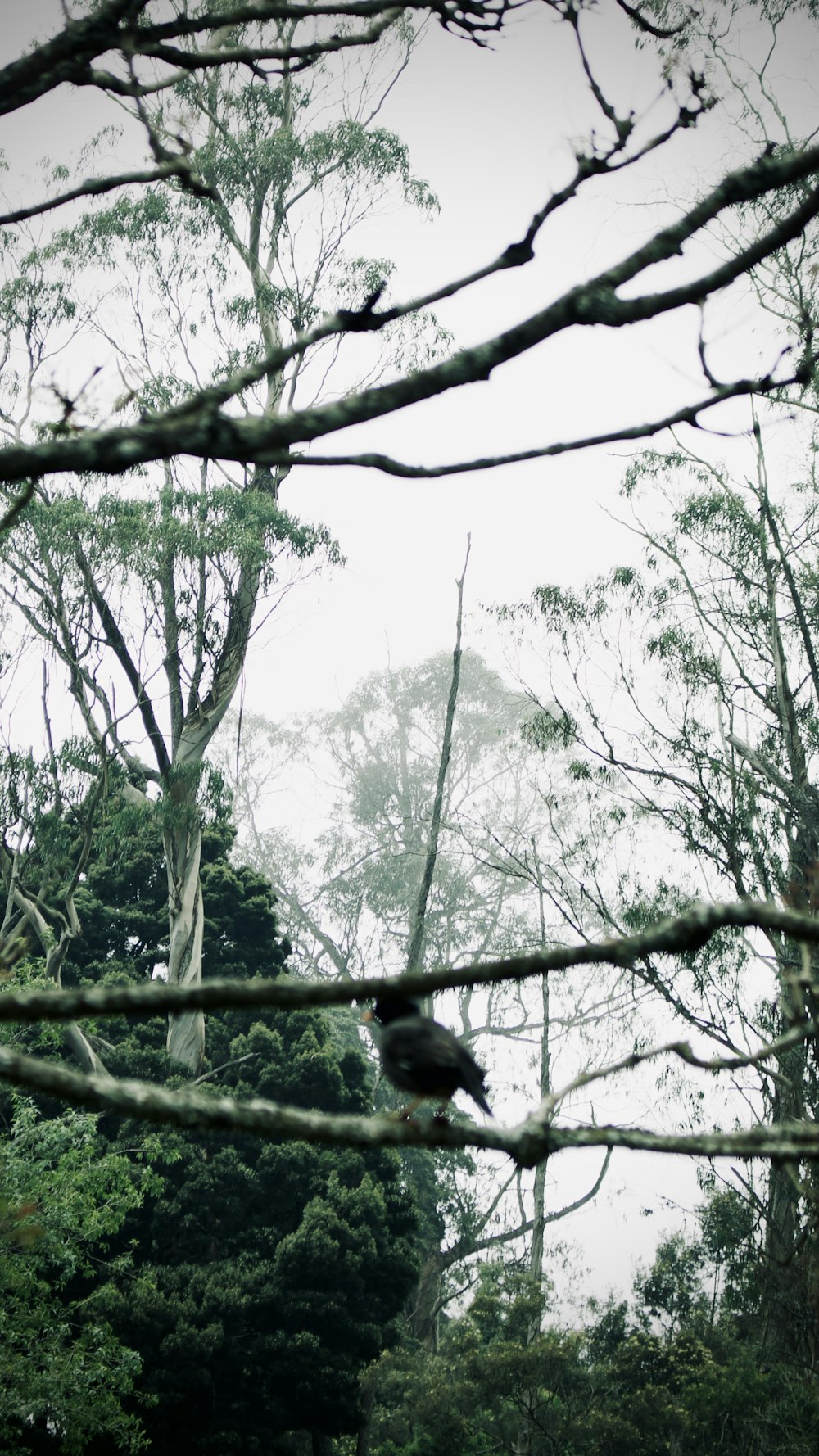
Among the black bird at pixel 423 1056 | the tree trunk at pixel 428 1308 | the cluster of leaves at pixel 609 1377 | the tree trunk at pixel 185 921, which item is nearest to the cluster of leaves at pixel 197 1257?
the tree trunk at pixel 185 921

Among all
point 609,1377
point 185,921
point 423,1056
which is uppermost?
point 185,921

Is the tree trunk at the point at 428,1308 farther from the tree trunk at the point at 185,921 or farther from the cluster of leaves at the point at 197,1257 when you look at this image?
the tree trunk at the point at 185,921

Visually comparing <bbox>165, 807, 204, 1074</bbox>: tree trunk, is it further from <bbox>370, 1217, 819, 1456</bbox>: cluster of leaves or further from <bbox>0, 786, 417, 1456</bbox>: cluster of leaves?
<bbox>370, 1217, 819, 1456</bbox>: cluster of leaves

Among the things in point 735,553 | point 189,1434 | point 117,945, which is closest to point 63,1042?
point 117,945

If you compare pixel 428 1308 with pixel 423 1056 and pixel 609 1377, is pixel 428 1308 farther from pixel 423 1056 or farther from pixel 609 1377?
pixel 423 1056

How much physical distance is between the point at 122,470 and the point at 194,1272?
11421 mm

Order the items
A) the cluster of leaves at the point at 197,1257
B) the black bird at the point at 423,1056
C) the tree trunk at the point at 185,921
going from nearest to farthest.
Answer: the black bird at the point at 423,1056, the cluster of leaves at the point at 197,1257, the tree trunk at the point at 185,921

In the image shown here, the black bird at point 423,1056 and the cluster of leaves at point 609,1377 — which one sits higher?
the black bird at point 423,1056

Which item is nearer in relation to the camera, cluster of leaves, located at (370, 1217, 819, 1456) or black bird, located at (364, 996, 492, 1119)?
black bird, located at (364, 996, 492, 1119)

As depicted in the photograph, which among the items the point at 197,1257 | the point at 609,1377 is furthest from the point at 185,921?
the point at 609,1377

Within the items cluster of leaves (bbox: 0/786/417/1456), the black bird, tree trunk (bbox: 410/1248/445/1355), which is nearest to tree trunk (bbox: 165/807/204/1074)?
cluster of leaves (bbox: 0/786/417/1456)

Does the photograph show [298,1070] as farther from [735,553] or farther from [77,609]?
[735,553]

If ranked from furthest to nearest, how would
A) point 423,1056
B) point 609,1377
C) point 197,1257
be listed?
point 609,1377
point 197,1257
point 423,1056

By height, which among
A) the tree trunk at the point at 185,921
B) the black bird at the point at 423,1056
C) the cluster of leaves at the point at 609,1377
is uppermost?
the tree trunk at the point at 185,921
